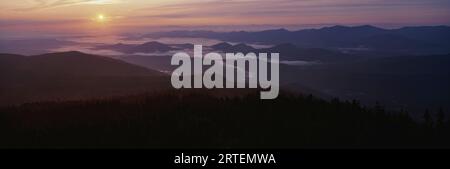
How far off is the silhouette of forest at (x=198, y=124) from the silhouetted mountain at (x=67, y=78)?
4064cm

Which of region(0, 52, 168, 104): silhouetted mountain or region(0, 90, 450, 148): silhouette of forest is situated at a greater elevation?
region(0, 90, 450, 148): silhouette of forest

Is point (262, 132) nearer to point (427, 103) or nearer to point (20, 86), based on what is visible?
point (20, 86)

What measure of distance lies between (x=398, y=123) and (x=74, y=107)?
76.6 ft

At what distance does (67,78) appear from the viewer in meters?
119

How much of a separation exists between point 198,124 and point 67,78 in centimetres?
9592

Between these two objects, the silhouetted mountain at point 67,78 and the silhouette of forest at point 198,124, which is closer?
the silhouette of forest at point 198,124

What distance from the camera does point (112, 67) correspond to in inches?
6319

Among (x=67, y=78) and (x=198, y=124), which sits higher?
(x=198, y=124)

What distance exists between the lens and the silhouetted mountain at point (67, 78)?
89.6m

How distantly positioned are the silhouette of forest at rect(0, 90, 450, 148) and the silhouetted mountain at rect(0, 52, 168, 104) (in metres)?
40.6

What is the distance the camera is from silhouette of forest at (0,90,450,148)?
2678 centimetres

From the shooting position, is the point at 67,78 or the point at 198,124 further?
the point at 67,78

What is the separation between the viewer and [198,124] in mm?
28875

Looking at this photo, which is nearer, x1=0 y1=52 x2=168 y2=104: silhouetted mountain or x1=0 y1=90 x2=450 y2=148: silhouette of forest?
x1=0 y1=90 x2=450 y2=148: silhouette of forest
